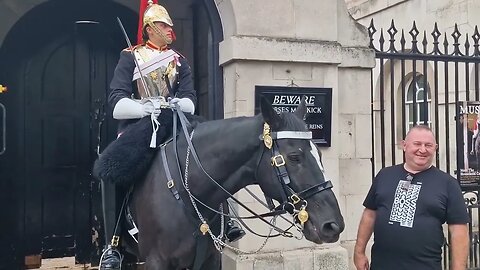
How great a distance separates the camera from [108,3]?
23.7 feet

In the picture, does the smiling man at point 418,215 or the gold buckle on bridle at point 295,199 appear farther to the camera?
the smiling man at point 418,215

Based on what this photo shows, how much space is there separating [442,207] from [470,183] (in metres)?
3.81

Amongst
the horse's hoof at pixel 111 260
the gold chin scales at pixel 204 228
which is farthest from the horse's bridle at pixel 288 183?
the horse's hoof at pixel 111 260

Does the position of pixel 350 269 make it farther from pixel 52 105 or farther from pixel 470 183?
pixel 52 105

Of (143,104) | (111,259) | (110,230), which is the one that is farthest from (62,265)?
(143,104)

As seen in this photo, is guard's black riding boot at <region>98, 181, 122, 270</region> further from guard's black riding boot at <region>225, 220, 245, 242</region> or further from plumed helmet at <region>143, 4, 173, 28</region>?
plumed helmet at <region>143, 4, 173, 28</region>

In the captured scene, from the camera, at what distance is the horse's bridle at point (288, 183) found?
10.2 ft

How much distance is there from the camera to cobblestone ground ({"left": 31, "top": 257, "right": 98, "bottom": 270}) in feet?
22.2

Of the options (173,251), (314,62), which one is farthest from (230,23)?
(173,251)

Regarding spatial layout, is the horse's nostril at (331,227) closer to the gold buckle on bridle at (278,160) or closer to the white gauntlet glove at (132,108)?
the gold buckle on bridle at (278,160)

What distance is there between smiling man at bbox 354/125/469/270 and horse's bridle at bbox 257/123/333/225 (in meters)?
0.71

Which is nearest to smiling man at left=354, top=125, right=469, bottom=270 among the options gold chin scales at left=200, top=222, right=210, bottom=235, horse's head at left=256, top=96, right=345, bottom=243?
horse's head at left=256, top=96, right=345, bottom=243

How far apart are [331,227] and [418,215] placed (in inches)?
31.0

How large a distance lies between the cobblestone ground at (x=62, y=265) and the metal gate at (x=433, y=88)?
3822 mm
